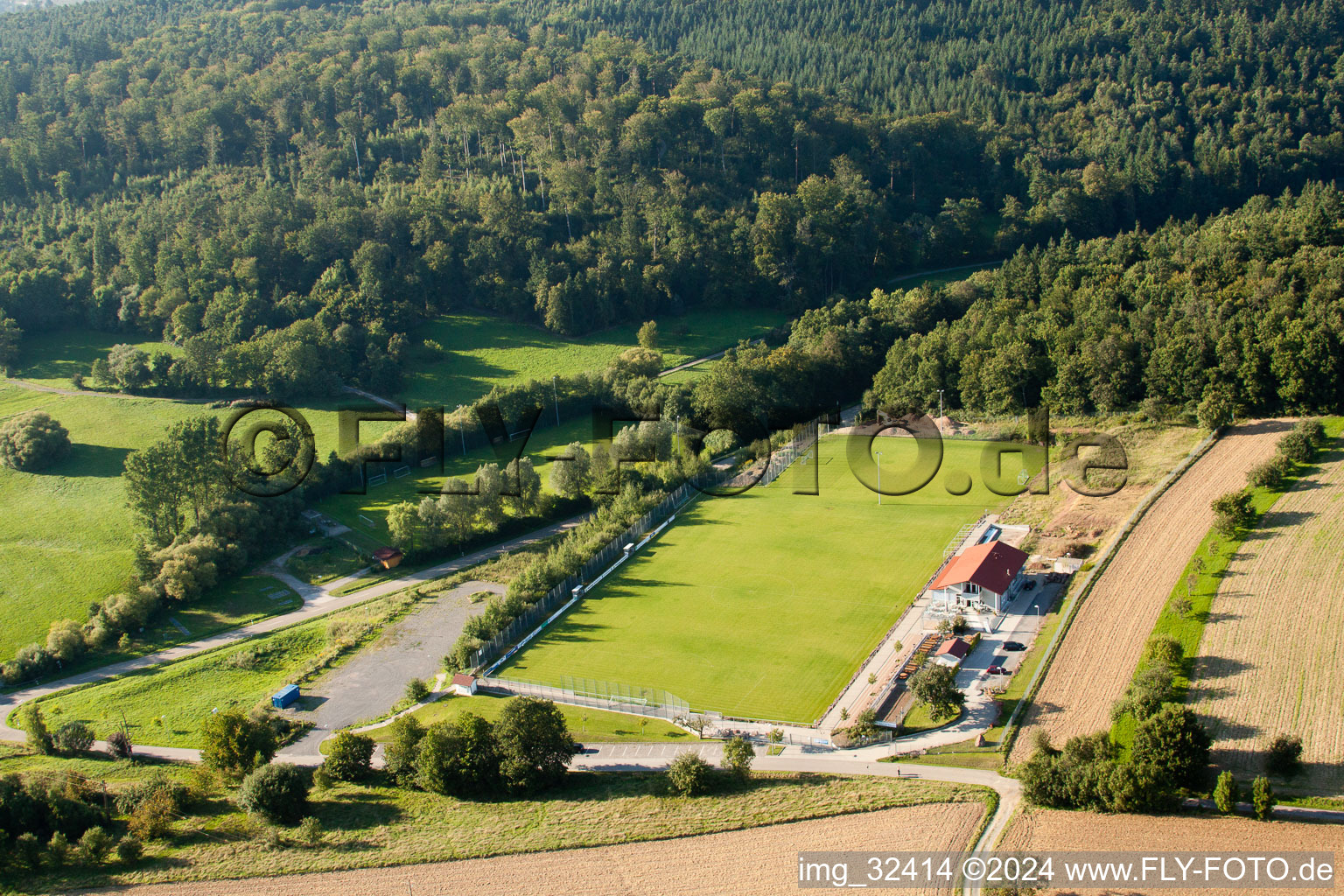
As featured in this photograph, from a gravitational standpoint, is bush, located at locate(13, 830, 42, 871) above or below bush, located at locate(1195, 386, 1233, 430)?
below

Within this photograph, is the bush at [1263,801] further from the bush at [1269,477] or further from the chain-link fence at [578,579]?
the chain-link fence at [578,579]

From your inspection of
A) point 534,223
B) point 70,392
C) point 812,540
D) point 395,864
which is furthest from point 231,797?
point 534,223

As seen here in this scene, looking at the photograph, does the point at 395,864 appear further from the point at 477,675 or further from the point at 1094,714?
the point at 1094,714

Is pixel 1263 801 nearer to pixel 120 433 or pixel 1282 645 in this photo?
pixel 1282 645

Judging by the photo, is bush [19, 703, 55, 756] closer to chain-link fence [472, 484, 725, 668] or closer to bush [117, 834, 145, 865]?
bush [117, 834, 145, 865]

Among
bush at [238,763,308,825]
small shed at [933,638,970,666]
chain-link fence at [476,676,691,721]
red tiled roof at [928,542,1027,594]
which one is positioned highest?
red tiled roof at [928,542,1027,594]

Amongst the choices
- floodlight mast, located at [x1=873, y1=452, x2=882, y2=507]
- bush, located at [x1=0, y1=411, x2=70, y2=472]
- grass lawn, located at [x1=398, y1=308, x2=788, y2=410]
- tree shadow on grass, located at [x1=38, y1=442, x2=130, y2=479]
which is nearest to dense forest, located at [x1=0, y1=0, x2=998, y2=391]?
grass lawn, located at [x1=398, y1=308, x2=788, y2=410]

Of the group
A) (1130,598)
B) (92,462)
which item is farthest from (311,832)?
(92,462)
